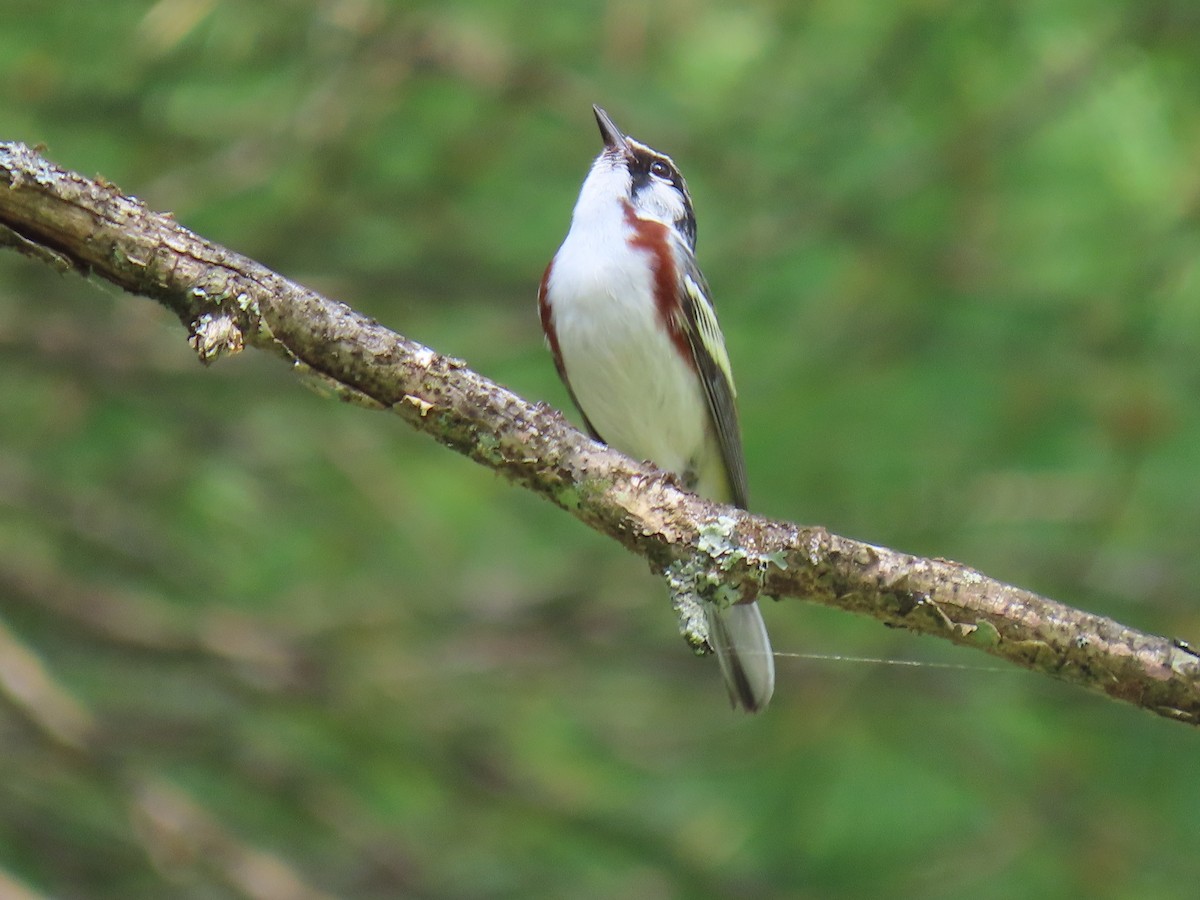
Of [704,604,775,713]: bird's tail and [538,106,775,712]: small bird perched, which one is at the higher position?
[538,106,775,712]: small bird perched

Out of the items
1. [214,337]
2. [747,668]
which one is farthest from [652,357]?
[214,337]

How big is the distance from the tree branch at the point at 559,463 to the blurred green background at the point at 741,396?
1658 millimetres

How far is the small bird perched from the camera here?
424cm

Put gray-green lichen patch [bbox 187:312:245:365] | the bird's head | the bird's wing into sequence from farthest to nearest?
1. the bird's head
2. the bird's wing
3. gray-green lichen patch [bbox 187:312:245:365]

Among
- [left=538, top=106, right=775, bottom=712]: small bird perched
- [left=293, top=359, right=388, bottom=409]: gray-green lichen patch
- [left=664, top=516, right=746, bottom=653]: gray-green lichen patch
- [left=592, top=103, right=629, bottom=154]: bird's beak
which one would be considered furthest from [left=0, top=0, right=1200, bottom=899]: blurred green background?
[left=664, top=516, right=746, bottom=653]: gray-green lichen patch

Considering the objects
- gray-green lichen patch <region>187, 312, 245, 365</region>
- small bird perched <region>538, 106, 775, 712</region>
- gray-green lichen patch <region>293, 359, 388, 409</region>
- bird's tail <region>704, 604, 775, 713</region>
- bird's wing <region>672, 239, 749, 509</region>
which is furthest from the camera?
bird's wing <region>672, 239, 749, 509</region>

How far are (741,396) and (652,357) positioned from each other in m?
1.00

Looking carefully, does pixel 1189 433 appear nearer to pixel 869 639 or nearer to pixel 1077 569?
pixel 1077 569

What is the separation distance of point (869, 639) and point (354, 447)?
2030mm

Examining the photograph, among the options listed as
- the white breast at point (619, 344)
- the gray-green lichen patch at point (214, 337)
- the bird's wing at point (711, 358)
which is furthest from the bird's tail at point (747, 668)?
the gray-green lichen patch at point (214, 337)

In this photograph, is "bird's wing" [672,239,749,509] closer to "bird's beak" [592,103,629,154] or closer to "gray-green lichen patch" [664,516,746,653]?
"bird's beak" [592,103,629,154]

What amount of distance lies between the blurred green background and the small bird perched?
511 millimetres

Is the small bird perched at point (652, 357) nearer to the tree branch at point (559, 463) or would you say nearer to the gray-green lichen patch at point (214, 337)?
the tree branch at point (559, 463)

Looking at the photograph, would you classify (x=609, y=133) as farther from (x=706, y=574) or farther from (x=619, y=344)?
(x=706, y=574)
